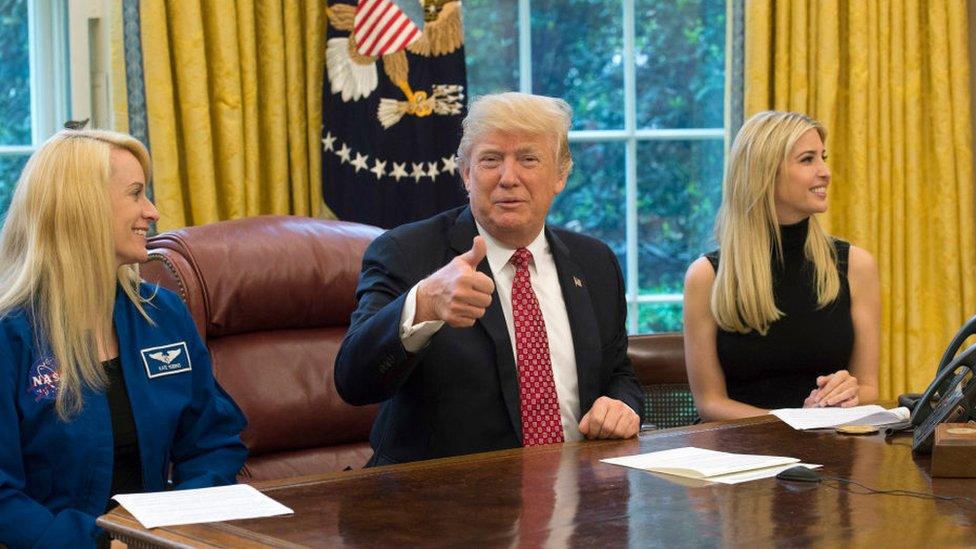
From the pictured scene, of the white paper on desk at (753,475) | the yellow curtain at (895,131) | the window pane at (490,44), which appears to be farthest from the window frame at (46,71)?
the white paper on desk at (753,475)

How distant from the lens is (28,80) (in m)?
3.93

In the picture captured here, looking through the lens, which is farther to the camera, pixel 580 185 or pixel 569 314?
pixel 580 185

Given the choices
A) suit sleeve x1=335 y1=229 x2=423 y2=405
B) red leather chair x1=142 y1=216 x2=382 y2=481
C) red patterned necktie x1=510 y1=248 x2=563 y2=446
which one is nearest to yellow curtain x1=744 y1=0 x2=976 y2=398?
red leather chair x1=142 y1=216 x2=382 y2=481

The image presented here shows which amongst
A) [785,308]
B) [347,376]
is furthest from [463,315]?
[785,308]

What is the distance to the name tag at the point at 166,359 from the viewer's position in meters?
2.48

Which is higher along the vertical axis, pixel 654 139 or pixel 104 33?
pixel 104 33

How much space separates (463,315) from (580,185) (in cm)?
252

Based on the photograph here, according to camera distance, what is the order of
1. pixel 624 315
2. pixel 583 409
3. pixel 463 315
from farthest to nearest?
pixel 624 315
pixel 583 409
pixel 463 315

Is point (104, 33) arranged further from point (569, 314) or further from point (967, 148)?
point (967, 148)

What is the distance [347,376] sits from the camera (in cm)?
238

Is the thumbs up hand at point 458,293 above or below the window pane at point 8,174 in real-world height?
below

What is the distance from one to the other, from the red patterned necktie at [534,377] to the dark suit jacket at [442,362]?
0.03m

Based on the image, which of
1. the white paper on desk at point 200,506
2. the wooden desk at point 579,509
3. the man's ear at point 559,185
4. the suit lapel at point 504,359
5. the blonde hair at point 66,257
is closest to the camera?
the wooden desk at point 579,509

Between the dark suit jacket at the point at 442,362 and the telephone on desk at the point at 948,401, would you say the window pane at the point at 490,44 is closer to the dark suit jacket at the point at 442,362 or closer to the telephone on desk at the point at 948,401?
the dark suit jacket at the point at 442,362
